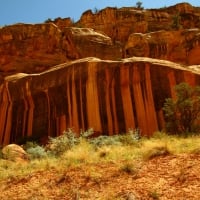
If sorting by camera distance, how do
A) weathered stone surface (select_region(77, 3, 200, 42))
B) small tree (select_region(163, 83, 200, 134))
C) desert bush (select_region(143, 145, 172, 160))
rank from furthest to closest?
weathered stone surface (select_region(77, 3, 200, 42)) → small tree (select_region(163, 83, 200, 134)) → desert bush (select_region(143, 145, 172, 160))

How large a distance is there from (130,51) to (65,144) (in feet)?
95.4

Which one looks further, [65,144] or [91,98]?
[91,98]

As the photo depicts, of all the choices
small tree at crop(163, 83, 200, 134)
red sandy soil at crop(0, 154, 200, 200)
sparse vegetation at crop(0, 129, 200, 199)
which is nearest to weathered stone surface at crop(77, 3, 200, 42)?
small tree at crop(163, 83, 200, 134)

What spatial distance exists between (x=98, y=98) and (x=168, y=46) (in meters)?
24.0

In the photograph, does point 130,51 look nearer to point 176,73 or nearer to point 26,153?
point 176,73

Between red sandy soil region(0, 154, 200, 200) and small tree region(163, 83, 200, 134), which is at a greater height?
small tree region(163, 83, 200, 134)

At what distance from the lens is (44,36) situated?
137ft

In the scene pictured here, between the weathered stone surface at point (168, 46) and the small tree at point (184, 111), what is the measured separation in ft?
79.7

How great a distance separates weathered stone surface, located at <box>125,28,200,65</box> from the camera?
44.4m

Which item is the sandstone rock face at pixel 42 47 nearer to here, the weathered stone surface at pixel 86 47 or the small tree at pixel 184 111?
the weathered stone surface at pixel 86 47

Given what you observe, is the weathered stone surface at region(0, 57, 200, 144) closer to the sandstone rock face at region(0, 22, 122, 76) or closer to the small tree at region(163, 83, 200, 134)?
the small tree at region(163, 83, 200, 134)

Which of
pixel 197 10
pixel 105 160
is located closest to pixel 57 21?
pixel 197 10

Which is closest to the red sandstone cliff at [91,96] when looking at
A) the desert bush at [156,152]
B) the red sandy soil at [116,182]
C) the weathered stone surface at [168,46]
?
the desert bush at [156,152]

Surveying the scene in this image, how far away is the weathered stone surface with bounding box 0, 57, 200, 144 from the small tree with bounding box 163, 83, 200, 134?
7.07 feet
